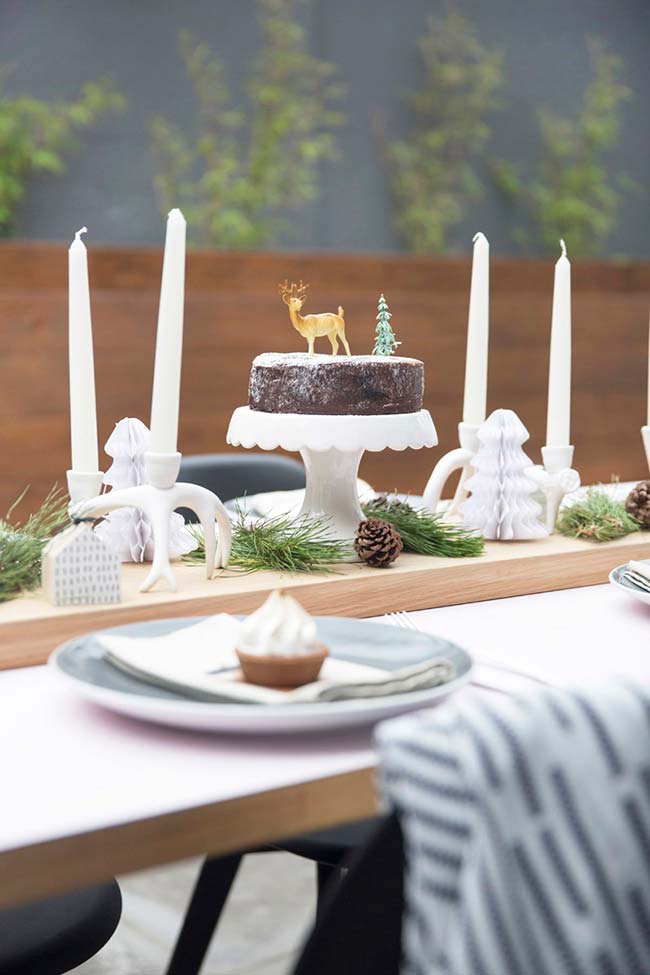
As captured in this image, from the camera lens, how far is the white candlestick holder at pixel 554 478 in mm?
1289

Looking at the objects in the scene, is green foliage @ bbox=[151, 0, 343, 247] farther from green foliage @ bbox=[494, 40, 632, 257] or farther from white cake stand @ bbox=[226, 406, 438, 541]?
white cake stand @ bbox=[226, 406, 438, 541]

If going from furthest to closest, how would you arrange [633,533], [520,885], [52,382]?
[52,382] < [633,533] < [520,885]

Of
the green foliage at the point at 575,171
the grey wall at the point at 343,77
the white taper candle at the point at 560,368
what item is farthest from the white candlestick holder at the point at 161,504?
the green foliage at the point at 575,171

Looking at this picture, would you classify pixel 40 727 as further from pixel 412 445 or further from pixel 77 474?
pixel 412 445

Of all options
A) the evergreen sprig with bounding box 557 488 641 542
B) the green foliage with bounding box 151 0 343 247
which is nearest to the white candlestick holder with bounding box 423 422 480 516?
the evergreen sprig with bounding box 557 488 641 542

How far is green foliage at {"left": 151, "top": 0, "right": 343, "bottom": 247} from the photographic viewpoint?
13.8ft

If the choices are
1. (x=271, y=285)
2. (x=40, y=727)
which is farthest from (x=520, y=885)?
(x=271, y=285)

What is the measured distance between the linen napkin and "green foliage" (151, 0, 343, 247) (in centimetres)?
352

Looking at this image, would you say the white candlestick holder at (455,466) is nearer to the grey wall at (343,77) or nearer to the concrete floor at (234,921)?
the concrete floor at (234,921)

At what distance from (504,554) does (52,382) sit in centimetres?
179

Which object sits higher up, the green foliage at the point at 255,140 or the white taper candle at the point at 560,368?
the green foliage at the point at 255,140

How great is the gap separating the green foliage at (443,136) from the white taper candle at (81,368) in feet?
12.5

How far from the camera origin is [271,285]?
3043 mm

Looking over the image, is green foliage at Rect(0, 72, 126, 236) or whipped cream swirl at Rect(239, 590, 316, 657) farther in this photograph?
green foliage at Rect(0, 72, 126, 236)
